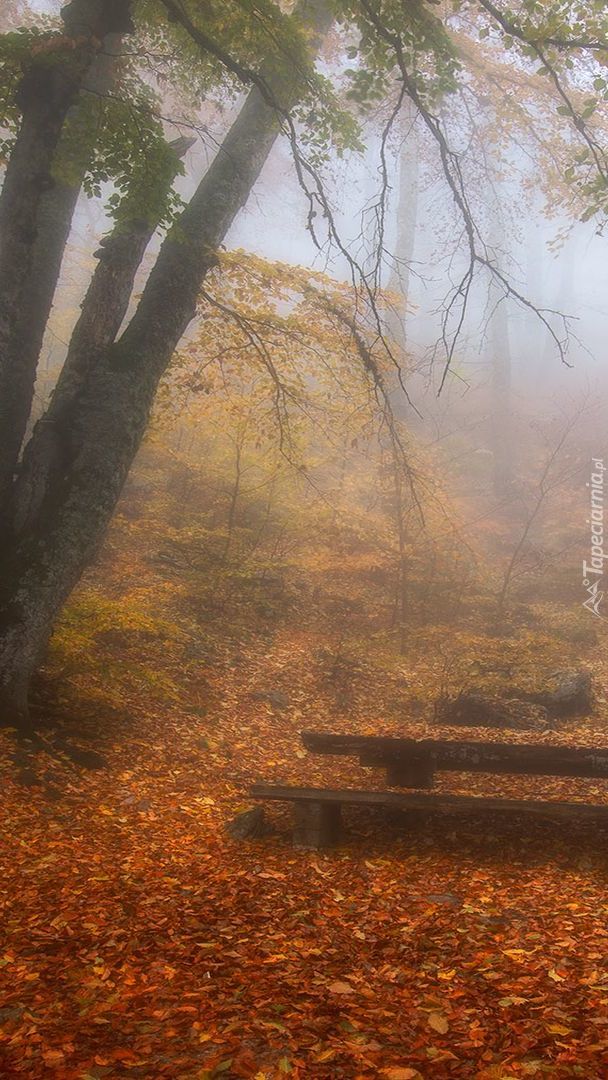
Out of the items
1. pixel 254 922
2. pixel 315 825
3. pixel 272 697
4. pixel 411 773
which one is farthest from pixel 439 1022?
A: pixel 272 697

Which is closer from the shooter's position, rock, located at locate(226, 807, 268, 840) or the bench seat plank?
the bench seat plank

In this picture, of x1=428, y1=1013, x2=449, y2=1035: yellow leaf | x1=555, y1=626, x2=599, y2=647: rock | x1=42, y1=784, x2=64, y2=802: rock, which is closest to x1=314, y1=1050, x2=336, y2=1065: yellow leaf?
x1=428, y1=1013, x2=449, y2=1035: yellow leaf

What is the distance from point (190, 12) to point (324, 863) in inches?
317

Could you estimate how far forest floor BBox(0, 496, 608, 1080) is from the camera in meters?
2.61

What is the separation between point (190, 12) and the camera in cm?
673

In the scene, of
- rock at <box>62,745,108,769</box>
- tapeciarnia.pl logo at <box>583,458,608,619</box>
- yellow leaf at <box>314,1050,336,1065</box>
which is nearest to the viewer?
yellow leaf at <box>314,1050,336,1065</box>

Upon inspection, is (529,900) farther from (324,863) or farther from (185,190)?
(185,190)

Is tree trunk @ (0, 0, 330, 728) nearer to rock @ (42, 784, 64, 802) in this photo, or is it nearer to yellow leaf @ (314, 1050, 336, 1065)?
rock @ (42, 784, 64, 802)

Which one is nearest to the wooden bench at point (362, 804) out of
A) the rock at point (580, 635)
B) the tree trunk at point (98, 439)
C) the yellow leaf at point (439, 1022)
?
the yellow leaf at point (439, 1022)

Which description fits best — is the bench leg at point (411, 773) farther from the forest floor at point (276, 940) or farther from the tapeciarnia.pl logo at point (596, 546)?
A: the tapeciarnia.pl logo at point (596, 546)

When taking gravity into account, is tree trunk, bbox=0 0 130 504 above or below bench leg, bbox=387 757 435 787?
above

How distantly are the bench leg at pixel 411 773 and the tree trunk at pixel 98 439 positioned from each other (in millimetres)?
3259

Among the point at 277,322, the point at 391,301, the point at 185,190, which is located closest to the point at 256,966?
the point at 277,322

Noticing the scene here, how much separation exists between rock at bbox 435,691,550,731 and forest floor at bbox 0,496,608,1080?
0.71 metres
